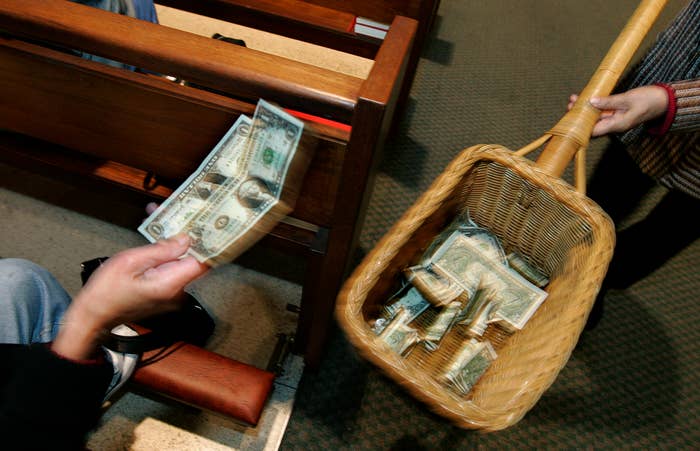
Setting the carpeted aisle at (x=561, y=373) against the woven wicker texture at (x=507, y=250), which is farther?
the carpeted aisle at (x=561, y=373)

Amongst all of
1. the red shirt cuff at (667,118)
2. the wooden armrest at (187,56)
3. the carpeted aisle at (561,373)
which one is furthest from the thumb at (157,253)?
the red shirt cuff at (667,118)

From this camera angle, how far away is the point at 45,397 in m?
0.64

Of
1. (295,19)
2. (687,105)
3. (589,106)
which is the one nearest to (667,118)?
(687,105)

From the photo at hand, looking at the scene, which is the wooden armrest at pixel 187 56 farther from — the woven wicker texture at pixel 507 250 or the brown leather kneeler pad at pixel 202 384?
the brown leather kneeler pad at pixel 202 384

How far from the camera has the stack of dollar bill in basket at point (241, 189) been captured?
28.7 inches

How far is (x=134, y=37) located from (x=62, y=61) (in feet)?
0.66

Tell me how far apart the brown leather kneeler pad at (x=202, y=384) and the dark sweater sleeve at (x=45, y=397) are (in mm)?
261

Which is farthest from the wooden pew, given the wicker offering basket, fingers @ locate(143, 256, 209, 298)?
fingers @ locate(143, 256, 209, 298)

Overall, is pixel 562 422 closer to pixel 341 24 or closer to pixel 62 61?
pixel 341 24

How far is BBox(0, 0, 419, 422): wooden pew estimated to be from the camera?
0.65 metres

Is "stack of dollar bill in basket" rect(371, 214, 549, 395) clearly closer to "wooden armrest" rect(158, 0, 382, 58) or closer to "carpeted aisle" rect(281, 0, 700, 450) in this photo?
"carpeted aisle" rect(281, 0, 700, 450)

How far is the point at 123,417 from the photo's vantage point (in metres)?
1.19

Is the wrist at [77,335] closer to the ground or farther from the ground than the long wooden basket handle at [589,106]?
closer to the ground

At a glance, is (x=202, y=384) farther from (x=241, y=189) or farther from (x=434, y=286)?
(x=434, y=286)
